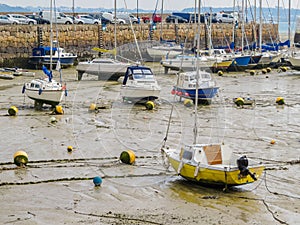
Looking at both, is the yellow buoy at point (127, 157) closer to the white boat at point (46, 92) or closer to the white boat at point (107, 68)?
the white boat at point (46, 92)

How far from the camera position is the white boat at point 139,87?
29016mm

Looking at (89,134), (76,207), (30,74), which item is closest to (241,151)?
(89,134)

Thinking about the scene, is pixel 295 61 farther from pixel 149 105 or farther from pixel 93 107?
pixel 93 107

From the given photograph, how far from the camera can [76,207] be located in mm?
14484

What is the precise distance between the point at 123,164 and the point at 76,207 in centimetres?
393

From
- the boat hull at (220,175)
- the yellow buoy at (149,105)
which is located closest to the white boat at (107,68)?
the yellow buoy at (149,105)

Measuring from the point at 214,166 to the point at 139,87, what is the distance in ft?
45.4

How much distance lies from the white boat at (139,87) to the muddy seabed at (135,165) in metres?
0.49

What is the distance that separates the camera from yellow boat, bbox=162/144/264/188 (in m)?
15.3

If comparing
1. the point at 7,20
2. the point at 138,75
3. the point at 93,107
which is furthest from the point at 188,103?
the point at 7,20

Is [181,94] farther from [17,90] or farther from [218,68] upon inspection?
[218,68]

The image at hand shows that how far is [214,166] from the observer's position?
610 inches

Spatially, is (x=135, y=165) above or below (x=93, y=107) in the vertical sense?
below

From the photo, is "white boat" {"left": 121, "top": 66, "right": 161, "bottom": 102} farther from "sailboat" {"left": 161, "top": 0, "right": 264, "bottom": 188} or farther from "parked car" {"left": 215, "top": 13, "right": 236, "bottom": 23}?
"parked car" {"left": 215, "top": 13, "right": 236, "bottom": 23}
